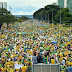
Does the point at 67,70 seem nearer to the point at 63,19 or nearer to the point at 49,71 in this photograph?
the point at 49,71

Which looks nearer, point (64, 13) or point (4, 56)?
point (4, 56)

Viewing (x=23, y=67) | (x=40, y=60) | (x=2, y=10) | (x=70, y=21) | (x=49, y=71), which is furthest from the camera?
(x=70, y=21)

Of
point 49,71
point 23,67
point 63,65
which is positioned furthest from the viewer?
point 63,65

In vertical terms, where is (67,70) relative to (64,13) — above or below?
below

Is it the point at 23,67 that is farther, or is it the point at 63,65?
the point at 63,65

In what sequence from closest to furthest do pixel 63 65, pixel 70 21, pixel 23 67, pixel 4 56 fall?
pixel 23 67
pixel 63 65
pixel 4 56
pixel 70 21

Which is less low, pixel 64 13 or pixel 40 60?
pixel 64 13

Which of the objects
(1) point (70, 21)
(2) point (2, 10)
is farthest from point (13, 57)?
(1) point (70, 21)

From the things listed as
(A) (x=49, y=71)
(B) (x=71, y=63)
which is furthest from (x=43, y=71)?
(B) (x=71, y=63)

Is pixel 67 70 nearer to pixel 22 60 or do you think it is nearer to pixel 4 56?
pixel 22 60
